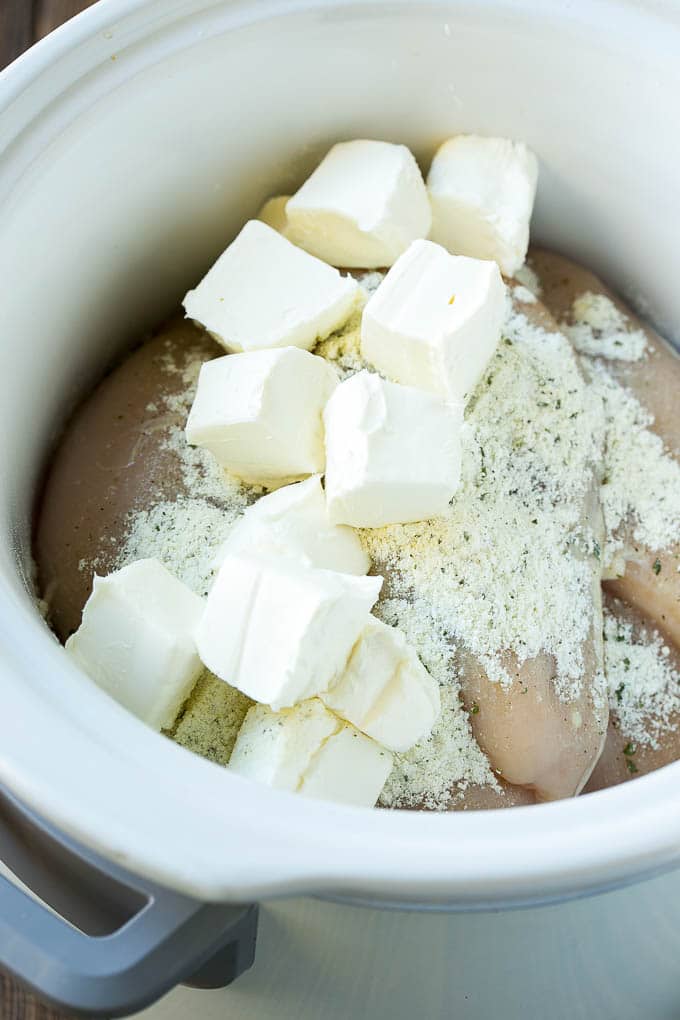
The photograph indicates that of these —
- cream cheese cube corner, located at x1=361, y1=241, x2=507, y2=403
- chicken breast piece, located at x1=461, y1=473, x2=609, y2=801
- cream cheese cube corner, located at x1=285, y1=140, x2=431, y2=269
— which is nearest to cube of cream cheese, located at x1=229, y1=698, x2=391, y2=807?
chicken breast piece, located at x1=461, y1=473, x2=609, y2=801

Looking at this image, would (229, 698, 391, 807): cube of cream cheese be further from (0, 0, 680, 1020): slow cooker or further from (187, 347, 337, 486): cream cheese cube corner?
(187, 347, 337, 486): cream cheese cube corner

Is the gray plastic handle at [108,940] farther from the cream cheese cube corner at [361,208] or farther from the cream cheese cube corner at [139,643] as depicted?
the cream cheese cube corner at [361,208]

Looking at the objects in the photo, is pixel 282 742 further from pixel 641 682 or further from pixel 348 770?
pixel 641 682

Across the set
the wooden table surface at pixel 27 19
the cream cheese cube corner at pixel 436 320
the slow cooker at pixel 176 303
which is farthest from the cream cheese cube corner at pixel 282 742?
the wooden table surface at pixel 27 19

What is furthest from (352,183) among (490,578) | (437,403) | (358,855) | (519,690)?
(358,855)

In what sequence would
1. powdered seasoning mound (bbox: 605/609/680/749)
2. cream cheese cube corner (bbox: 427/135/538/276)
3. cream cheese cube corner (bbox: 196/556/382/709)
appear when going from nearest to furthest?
cream cheese cube corner (bbox: 196/556/382/709)
powdered seasoning mound (bbox: 605/609/680/749)
cream cheese cube corner (bbox: 427/135/538/276)

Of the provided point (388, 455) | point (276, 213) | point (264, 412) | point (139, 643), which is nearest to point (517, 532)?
point (388, 455)

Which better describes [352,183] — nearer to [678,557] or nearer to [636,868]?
[678,557]
